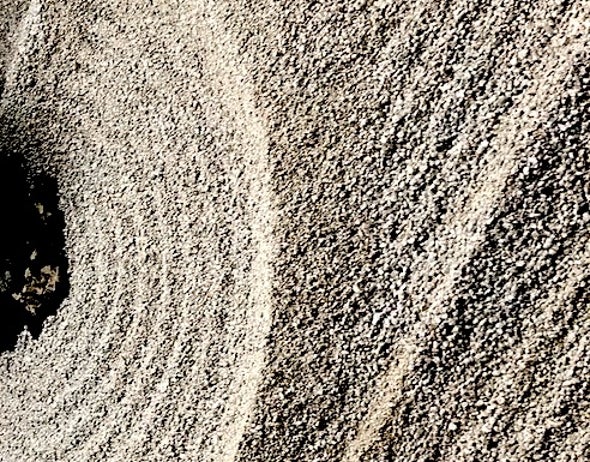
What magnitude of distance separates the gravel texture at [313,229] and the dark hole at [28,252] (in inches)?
2.0

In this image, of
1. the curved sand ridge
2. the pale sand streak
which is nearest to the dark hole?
the curved sand ridge

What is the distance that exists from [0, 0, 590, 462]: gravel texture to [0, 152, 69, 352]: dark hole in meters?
0.05

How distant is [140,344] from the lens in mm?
1817

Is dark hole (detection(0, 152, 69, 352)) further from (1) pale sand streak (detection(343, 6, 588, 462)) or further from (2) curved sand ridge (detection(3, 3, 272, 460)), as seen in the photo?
(1) pale sand streak (detection(343, 6, 588, 462))

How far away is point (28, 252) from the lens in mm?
1979

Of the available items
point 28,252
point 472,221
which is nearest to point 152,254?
point 28,252

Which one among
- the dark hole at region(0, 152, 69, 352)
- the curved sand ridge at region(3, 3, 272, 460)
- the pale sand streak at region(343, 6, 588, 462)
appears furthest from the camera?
the dark hole at region(0, 152, 69, 352)

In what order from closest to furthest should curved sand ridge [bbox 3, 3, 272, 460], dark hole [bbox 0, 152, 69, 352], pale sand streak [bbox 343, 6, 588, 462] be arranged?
pale sand streak [bbox 343, 6, 588, 462], curved sand ridge [bbox 3, 3, 272, 460], dark hole [bbox 0, 152, 69, 352]

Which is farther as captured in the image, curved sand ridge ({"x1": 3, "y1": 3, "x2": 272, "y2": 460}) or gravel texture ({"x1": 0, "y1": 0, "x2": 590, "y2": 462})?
curved sand ridge ({"x1": 3, "y1": 3, "x2": 272, "y2": 460})

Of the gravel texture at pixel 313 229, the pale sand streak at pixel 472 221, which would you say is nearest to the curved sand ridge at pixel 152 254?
the gravel texture at pixel 313 229

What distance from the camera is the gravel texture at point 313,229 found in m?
1.47

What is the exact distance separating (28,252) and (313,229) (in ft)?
2.71

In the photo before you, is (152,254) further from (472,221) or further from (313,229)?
(472,221)

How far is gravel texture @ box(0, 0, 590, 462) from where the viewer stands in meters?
1.47
